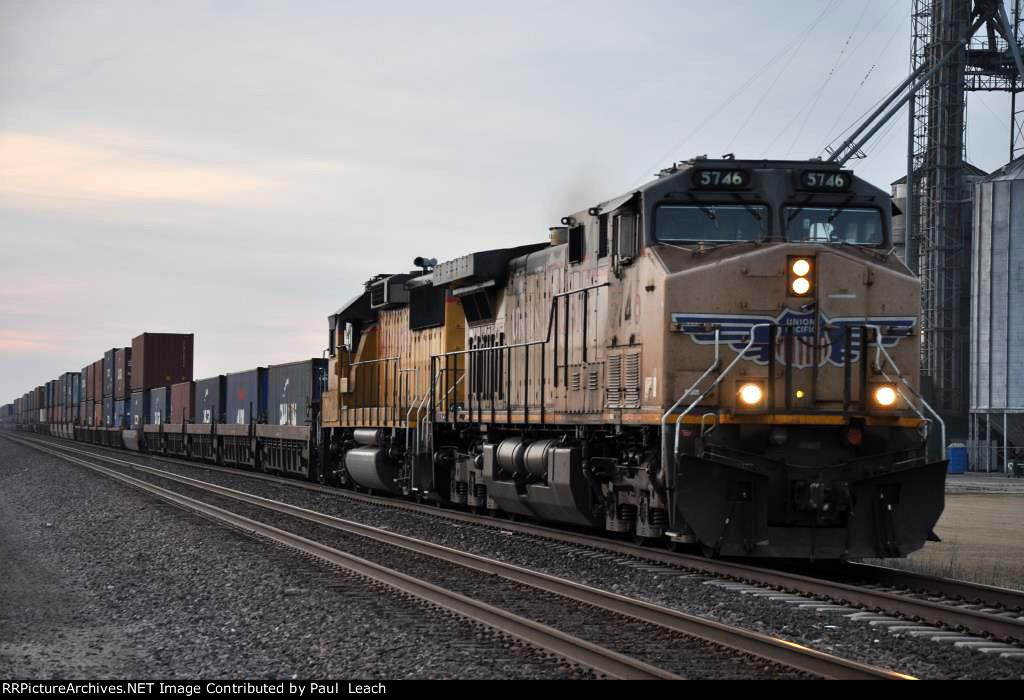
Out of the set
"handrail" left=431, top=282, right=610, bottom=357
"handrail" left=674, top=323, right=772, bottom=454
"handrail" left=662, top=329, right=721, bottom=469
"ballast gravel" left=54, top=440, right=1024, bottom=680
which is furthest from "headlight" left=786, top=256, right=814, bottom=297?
"ballast gravel" left=54, top=440, right=1024, bottom=680

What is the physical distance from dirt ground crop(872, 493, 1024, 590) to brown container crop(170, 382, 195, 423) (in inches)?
1138

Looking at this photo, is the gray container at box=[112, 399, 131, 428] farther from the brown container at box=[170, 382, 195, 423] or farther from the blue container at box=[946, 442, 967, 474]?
the blue container at box=[946, 442, 967, 474]

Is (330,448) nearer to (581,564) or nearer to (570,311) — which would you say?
(570,311)

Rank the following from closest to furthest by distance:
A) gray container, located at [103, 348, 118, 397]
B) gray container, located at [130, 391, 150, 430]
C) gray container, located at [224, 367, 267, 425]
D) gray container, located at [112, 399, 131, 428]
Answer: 1. gray container, located at [224, 367, 267, 425]
2. gray container, located at [130, 391, 150, 430]
3. gray container, located at [112, 399, 131, 428]
4. gray container, located at [103, 348, 118, 397]

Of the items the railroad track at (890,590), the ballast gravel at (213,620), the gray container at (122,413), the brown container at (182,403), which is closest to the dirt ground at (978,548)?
the railroad track at (890,590)

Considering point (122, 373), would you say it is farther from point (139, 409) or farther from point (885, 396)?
point (885, 396)

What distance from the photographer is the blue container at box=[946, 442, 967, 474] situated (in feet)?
144

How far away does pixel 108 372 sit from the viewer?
62.5 m

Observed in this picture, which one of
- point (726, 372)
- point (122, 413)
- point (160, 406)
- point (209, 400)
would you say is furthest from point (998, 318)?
point (122, 413)

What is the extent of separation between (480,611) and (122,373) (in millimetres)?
51998

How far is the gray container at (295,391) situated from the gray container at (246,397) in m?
0.65

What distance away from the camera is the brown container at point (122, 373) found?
186 feet

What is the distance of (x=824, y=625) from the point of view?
8758 millimetres

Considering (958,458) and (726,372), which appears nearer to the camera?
(726,372)
